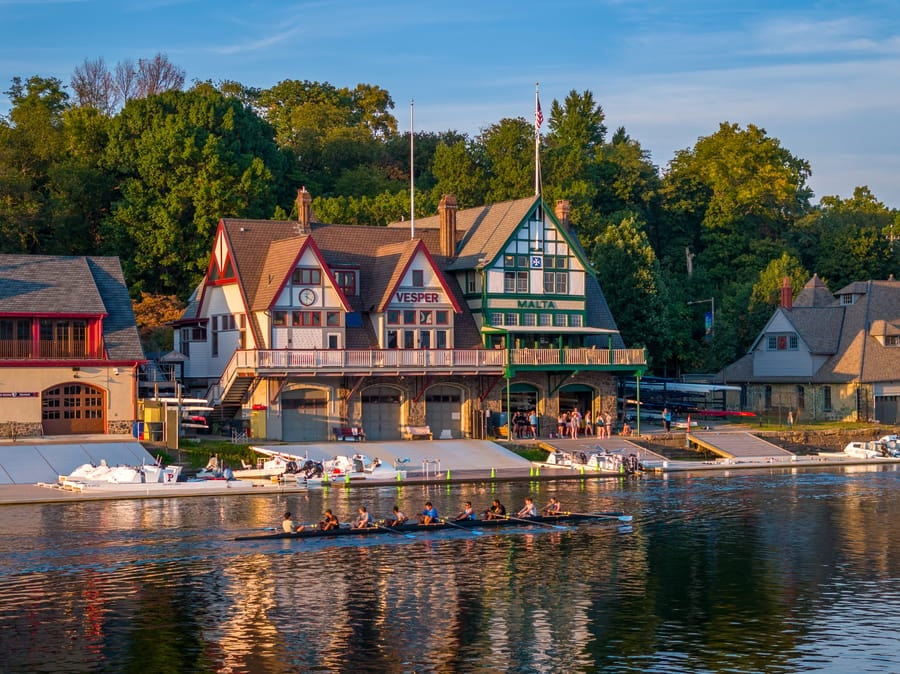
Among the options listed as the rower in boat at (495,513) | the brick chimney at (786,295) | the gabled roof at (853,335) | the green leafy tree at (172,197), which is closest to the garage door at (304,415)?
the rower in boat at (495,513)

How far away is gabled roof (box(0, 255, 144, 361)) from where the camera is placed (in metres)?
69.2

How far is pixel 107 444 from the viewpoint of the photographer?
6569 centimetres

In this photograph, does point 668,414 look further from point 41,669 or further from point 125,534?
point 41,669

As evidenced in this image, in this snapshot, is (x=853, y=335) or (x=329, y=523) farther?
(x=853, y=335)

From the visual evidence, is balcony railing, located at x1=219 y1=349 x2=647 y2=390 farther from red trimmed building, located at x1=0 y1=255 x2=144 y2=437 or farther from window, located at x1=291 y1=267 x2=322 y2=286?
red trimmed building, located at x1=0 y1=255 x2=144 y2=437

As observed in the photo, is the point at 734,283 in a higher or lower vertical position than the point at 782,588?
higher

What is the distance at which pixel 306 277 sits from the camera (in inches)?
2940

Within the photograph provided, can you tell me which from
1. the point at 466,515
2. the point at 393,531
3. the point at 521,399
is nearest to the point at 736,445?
the point at 521,399

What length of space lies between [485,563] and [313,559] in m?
6.05

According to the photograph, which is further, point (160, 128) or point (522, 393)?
point (160, 128)

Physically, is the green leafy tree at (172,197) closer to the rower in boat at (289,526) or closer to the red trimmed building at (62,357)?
the red trimmed building at (62,357)

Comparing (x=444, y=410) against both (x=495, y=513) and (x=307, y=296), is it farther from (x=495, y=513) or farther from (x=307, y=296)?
(x=495, y=513)

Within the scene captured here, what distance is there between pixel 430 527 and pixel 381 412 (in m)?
26.6

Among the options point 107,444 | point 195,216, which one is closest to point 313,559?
point 107,444
